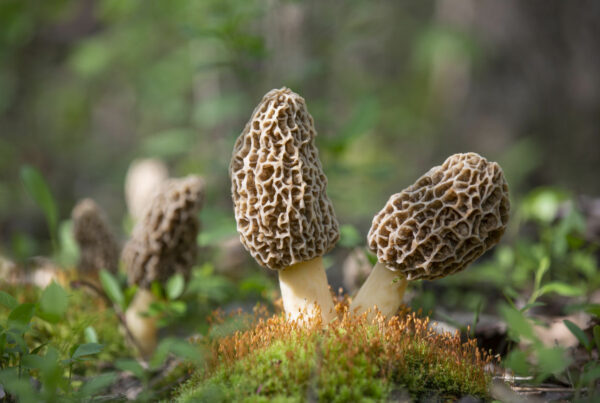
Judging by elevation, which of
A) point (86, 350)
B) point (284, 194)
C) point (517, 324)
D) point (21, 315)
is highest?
point (284, 194)

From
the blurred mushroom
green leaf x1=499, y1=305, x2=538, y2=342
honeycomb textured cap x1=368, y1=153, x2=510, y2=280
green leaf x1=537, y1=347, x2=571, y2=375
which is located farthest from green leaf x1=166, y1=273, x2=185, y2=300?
the blurred mushroom

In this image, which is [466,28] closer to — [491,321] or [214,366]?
[491,321]

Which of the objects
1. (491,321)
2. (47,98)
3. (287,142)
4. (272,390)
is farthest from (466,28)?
(47,98)

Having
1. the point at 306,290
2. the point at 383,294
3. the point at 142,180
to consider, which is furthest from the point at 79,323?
the point at 142,180

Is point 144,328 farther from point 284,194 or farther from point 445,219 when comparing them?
point 445,219

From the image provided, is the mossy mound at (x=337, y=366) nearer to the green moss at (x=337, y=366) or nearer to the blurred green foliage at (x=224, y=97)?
the green moss at (x=337, y=366)

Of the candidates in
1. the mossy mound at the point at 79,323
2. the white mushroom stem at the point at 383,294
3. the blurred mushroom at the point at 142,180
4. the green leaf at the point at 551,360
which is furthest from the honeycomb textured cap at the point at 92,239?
the green leaf at the point at 551,360

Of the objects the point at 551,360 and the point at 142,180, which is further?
the point at 142,180
